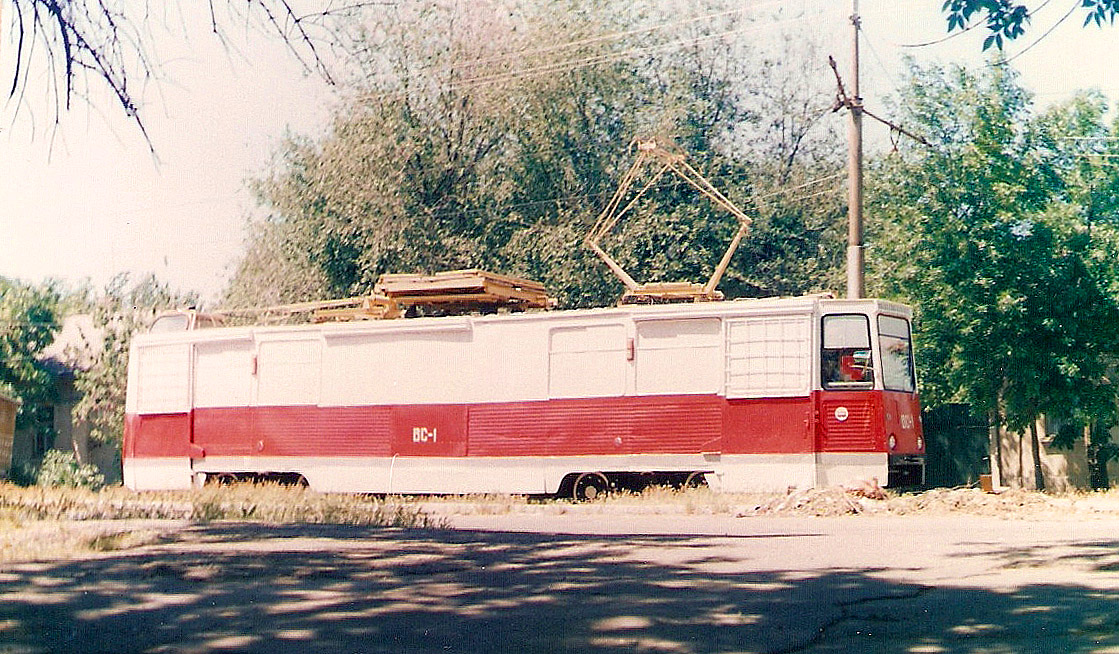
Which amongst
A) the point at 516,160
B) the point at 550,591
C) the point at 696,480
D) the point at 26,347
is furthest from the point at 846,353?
the point at 26,347

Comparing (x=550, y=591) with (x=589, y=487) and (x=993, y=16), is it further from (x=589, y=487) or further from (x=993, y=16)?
(x=589, y=487)

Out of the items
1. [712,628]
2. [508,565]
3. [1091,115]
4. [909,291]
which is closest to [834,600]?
[712,628]

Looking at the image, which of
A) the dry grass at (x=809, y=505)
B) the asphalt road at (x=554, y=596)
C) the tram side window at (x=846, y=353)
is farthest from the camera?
the tram side window at (x=846, y=353)

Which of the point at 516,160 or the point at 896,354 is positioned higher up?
the point at 516,160

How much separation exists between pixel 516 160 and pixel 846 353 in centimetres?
1718

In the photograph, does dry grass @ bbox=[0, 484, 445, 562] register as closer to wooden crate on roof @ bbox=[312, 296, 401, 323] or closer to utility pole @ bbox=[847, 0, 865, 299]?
wooden crate on roof @ bbox=[312, 296, 401, 323]

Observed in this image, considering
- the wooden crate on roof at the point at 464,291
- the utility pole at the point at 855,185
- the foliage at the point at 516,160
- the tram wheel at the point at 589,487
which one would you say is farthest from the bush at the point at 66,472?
the utility pole at the point at 855,185

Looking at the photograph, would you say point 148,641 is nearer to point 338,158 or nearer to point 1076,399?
point 1076,399

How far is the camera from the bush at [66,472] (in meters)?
35.6

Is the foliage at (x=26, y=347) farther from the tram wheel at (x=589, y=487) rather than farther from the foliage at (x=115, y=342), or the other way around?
the tram wheel at (x=589, y=487)

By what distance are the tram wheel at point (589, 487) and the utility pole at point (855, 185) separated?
5736 millimetres

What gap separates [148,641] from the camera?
21.9 ft

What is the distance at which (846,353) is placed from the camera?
17953mm

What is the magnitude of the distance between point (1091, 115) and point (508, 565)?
19474mm
